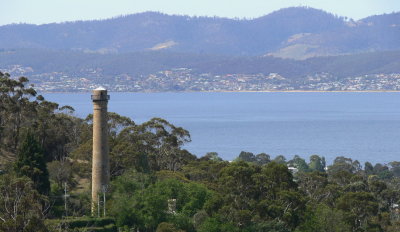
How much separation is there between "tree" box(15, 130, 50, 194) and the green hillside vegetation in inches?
1.6

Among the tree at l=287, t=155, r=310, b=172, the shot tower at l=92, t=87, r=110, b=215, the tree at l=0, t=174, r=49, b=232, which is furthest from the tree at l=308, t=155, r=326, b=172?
the tree at l=0, t=174, r=49, b=232

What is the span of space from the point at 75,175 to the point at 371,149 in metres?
73.8

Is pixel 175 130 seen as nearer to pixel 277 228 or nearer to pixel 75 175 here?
pixel 75 175

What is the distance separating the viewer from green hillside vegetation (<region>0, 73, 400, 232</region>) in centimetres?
3080

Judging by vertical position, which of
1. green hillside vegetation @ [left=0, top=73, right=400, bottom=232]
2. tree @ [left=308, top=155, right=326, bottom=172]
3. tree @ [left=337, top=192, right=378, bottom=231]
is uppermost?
green hillside vegetation @ [left=0, top=73, right=400, bottom=232]

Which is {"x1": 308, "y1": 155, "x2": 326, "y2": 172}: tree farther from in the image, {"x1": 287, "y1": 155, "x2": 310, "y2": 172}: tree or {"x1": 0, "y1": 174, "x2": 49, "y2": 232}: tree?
{"x1": 0, "y1": 174, "x2": 49, "y2": 232}: tree

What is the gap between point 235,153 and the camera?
99000 mm

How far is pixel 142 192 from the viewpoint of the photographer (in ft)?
111

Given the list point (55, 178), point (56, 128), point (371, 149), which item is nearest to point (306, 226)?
point (55, 178)

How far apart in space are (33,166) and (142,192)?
14.8 ft

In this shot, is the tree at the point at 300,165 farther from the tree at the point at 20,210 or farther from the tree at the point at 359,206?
the tree at the point at 20,210

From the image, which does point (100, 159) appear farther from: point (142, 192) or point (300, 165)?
point (300, 165)

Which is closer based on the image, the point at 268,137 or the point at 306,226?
the point at 306,226

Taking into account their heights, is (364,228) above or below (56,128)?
below
